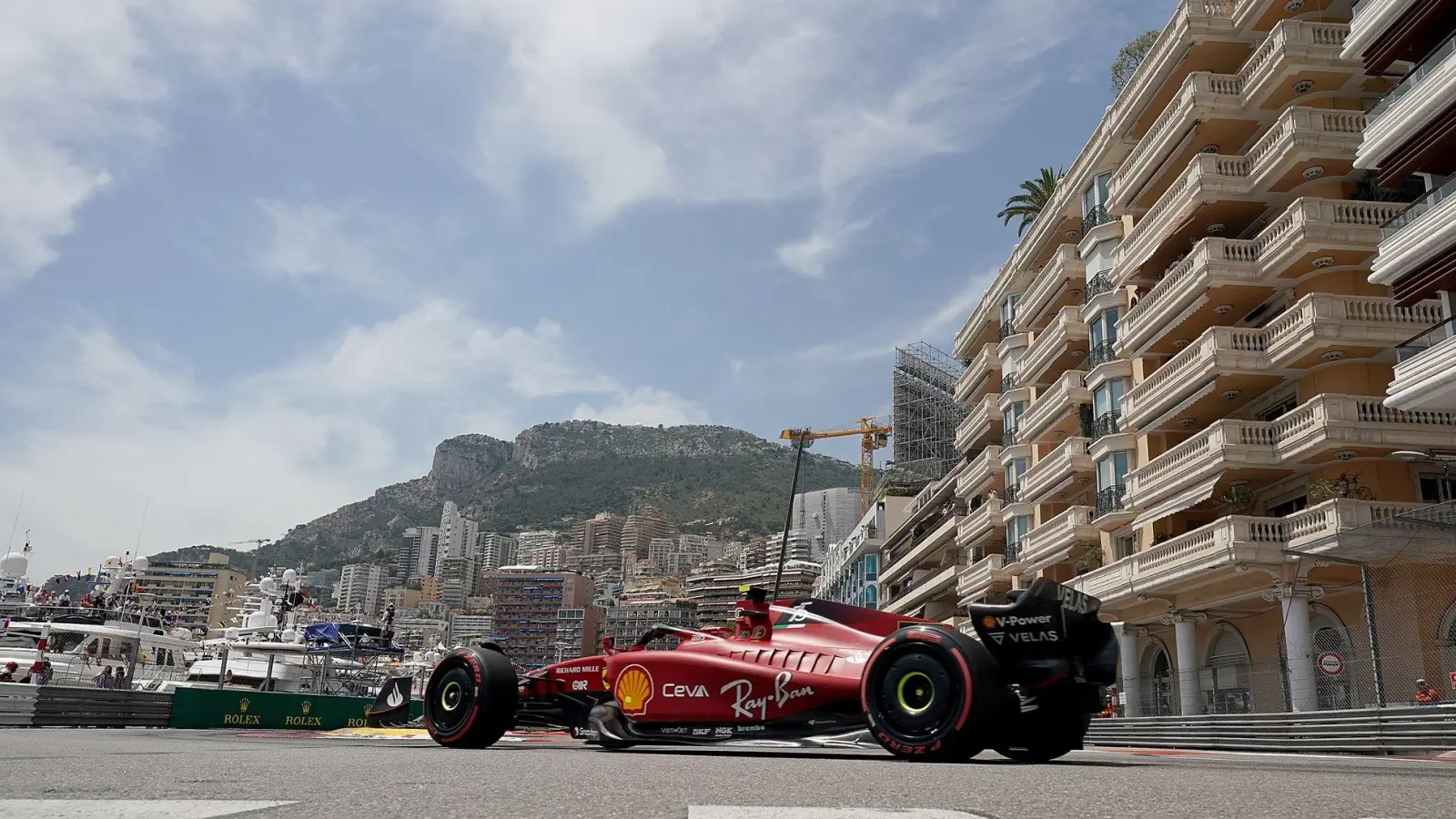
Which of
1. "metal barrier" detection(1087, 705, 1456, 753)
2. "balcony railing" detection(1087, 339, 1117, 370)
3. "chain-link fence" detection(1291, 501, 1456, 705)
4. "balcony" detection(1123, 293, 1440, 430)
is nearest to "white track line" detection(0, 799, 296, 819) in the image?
"metal barrier" detection(1087, 705, 1456, 753)

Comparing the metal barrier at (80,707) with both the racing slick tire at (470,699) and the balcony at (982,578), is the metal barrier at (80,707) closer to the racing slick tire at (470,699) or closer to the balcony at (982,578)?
the racing slick tire at (470,699)

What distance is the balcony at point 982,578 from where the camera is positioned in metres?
42.6

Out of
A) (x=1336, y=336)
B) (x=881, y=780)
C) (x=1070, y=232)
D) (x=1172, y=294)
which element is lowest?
(x=881, y=780)

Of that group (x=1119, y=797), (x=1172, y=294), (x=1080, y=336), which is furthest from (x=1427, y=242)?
(x=1119, y=797)

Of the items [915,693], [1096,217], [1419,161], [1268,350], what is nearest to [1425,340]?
[1419,161]

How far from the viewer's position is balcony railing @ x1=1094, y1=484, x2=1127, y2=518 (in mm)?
33062

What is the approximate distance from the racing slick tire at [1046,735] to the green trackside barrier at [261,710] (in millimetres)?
15146

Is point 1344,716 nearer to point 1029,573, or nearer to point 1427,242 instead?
point 1427,242

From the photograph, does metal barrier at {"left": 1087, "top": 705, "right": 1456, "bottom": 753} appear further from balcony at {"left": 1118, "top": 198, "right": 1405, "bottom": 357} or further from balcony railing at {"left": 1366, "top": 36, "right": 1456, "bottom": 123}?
balcony railing at {"left": 1366, "top": 36, "right": 1456, "bottom": 123}

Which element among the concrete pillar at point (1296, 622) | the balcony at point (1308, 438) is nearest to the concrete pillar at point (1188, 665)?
the concrete pillar at point (1296, 622)

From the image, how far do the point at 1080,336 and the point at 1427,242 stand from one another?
57.0 feet

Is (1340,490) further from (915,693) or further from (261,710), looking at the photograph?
(261,710)

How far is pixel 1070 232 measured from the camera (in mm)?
A: 41156

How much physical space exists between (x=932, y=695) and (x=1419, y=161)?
19.6 meters
